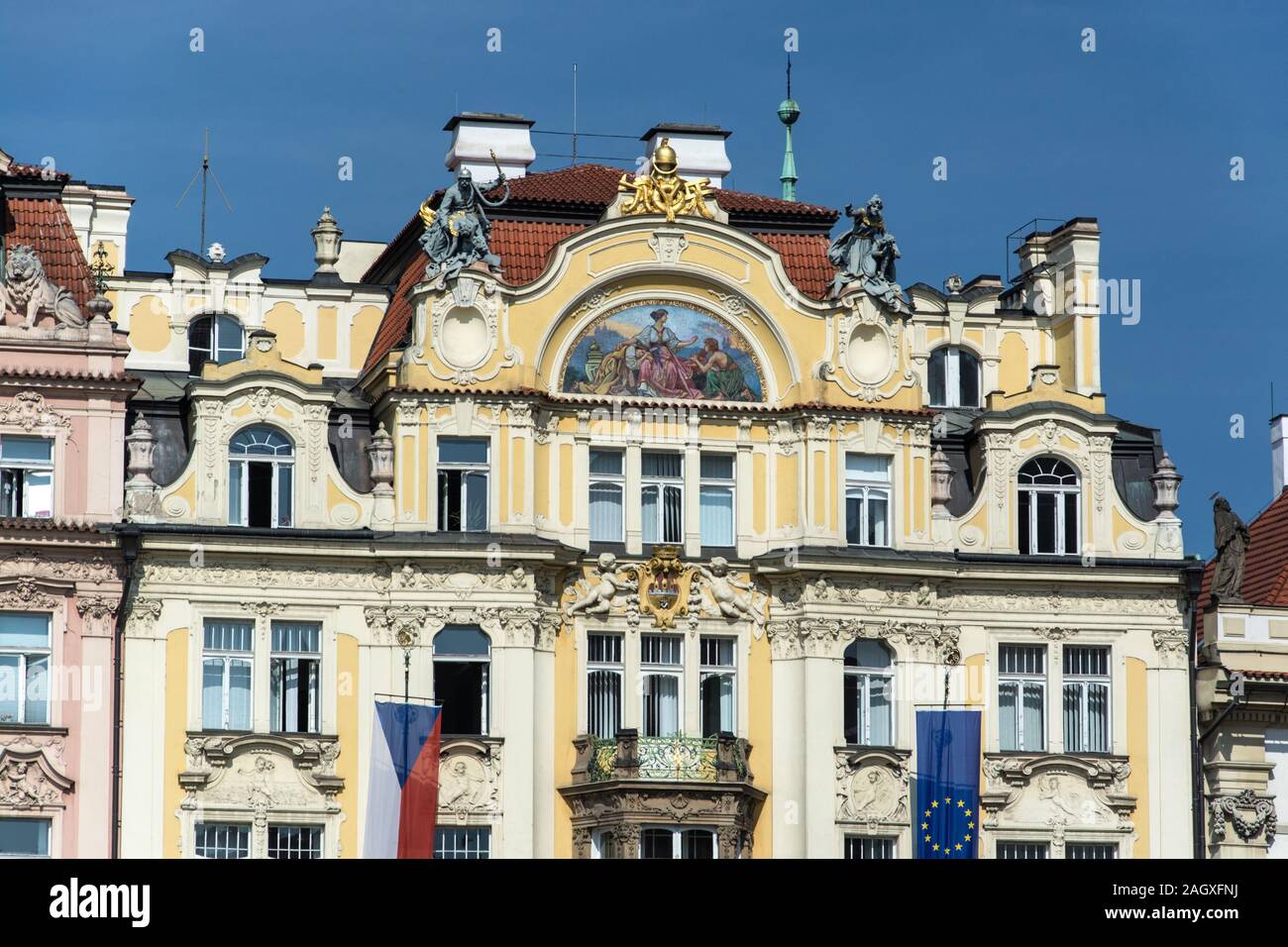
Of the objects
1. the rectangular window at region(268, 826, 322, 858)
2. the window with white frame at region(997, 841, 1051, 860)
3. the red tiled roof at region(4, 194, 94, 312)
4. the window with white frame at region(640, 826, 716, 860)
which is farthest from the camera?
the red tiled roof at region(4, 194, 94, 312)

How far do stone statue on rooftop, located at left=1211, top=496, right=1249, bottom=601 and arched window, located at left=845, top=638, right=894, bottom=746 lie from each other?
693 cm

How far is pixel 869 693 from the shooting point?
62906mm

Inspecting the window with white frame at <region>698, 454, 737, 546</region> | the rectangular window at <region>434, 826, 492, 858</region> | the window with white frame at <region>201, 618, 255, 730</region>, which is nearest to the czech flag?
the rectangular window at <region>434, 826, 492, 858</region>

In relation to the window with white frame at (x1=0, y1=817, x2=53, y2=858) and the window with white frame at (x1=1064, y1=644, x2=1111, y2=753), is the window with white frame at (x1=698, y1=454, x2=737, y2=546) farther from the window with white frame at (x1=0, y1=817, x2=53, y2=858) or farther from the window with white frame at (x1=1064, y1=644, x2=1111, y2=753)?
the window with white frame at (x1=0, y1=817, x2=53, y2=858)

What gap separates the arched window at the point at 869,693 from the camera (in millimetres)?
62688

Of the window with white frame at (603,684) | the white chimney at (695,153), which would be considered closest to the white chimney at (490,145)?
the white chimney at (695,153)

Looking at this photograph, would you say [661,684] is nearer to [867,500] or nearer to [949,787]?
[867,500]

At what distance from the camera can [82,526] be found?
59.9 m

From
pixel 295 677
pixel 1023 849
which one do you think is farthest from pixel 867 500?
pixel 295 677

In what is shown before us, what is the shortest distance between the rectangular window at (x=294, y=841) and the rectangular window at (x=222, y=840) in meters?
0.46

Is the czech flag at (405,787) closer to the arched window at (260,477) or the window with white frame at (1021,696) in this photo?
the arched window at (260,477)

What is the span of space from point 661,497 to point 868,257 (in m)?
6.34

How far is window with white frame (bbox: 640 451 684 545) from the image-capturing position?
63.1 m

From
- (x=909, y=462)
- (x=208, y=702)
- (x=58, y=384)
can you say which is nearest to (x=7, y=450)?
(x=58, y=384)
